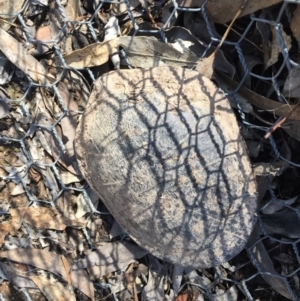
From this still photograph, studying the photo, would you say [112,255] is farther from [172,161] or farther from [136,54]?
[136,54]

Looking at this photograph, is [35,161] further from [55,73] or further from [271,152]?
[271,152]

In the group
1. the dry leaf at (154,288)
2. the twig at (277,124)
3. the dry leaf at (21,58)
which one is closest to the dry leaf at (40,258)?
the dry leaf at (154,288)

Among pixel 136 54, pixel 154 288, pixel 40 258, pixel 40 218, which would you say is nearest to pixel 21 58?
pixel 136 54

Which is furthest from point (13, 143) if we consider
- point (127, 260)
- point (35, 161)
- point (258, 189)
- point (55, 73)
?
point (258, 189)

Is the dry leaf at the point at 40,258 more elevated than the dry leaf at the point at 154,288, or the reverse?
the dry leaf at the point at 40,258

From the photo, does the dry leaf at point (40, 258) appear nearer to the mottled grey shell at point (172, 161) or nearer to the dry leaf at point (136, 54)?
the mottled grey shell at point (172, 161)

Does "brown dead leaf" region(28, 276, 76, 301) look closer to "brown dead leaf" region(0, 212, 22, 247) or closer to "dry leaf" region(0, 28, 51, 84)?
"brown dead leaf" region(0, 212, 22, 247)

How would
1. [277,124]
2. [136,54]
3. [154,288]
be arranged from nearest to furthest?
[277,124], [136,54], [154,288]
